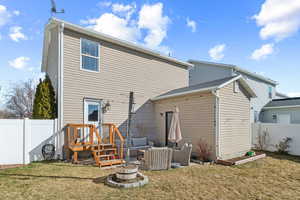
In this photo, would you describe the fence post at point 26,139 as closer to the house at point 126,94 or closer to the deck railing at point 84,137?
the house at point 126,94

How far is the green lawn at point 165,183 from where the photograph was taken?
4277mm

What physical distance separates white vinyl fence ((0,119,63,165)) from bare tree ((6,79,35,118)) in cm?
1568

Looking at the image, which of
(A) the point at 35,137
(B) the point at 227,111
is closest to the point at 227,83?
(B) the point at 227,111

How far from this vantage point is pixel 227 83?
8445mm

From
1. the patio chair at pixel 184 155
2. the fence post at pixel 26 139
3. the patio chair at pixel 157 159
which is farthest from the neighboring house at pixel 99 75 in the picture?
the patio chair at pixel 157 159

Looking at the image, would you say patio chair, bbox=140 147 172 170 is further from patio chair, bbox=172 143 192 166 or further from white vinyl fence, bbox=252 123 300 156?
white vinyl fence, bbox=252 123 300 156

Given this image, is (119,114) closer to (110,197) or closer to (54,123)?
(54,123)

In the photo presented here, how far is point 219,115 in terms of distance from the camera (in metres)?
8.14

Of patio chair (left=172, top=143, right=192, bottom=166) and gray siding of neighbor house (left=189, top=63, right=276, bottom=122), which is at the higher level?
gray siding of neighbor house (left=189, top=63, right=276, bottom=122)

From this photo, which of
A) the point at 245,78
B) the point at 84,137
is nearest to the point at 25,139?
the point at 84,137

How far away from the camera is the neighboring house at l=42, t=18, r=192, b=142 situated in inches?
326

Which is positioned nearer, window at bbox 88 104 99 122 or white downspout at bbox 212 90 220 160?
white downspout at bbox 212 90 220 160

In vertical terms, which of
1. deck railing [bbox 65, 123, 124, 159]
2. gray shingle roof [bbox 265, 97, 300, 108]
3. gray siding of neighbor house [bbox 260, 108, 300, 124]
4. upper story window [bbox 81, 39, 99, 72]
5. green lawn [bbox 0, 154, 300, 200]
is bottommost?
green lawn [bbox 0, 154, 300, 200]

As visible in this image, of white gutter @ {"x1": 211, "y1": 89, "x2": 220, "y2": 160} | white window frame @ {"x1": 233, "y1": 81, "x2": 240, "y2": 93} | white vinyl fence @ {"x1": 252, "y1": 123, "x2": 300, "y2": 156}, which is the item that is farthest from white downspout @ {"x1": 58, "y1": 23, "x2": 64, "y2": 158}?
white vinyl fence @ {"x1": 252, "y1": 123, "x2": 300, "y2": 156}
